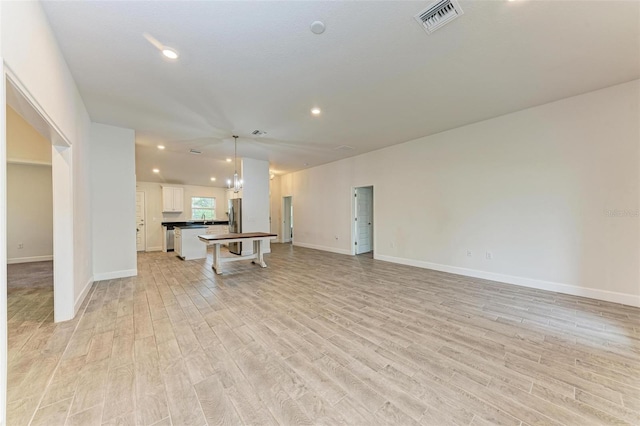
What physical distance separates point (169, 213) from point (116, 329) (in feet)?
24.1

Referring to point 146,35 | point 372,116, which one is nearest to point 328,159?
point 372,116

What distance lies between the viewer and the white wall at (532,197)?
3.19 metres

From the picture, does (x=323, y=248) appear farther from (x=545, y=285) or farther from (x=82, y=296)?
(x=82, y=296)

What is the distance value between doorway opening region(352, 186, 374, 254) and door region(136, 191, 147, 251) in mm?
7018

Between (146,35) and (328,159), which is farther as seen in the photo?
(328,159)

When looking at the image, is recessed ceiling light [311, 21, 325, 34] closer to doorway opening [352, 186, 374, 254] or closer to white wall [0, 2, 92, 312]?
white wall [0, 2, 92, 312]

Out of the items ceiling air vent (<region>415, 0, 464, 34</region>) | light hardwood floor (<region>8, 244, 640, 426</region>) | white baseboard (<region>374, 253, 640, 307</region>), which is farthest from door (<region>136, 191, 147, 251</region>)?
ceiling air vent (<region>415, 0, 464, 34</region>)

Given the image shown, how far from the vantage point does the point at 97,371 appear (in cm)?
188

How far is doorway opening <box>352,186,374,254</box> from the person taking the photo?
6977 mm

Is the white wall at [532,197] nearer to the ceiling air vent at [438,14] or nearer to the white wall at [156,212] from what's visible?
the ceiling air vent at [438,14]

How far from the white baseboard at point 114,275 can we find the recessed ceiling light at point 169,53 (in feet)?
13.3

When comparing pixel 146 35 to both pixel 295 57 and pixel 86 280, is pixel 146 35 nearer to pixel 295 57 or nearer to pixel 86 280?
pixel 295 57

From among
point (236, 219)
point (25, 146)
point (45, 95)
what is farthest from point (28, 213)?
point (45, 95)

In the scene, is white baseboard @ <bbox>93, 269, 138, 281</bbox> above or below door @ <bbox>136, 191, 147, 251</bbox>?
below
